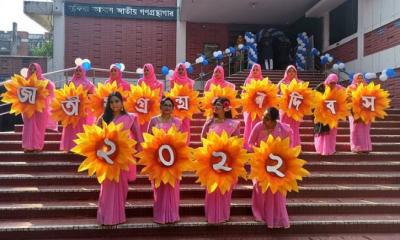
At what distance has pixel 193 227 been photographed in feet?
16.8

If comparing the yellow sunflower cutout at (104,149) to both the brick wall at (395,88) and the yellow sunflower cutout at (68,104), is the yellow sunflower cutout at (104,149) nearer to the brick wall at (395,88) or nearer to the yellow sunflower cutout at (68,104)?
the yellow sunflower cutout at (68,104)

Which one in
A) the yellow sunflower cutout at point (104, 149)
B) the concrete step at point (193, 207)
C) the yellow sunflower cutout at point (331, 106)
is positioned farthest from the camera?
the yellow sunflower cutout at point (331, 106)

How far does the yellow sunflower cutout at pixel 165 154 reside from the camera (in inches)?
188

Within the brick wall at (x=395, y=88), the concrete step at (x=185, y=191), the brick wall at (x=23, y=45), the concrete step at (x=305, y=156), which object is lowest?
the concrete step at (x=185, y=191)

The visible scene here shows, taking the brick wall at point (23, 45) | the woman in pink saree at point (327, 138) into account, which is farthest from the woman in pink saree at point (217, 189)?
the brick wall at point (23, 45)

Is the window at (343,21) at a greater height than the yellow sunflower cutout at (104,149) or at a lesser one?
greater

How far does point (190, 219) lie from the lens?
17.6ft

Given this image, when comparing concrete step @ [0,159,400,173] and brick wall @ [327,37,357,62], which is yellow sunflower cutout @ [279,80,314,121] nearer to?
concrete step @ [0,159,400,173]

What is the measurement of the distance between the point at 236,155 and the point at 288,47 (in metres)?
12.5

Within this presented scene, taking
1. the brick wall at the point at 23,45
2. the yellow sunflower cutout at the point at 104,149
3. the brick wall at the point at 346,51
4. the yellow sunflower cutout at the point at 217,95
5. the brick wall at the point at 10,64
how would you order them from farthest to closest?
the brick wall at the point at 23,45, the brick wall at the point at 10,64, the brick wall at the point at 346,51, the yellow sunflower cutout at the point at 217,95, the yellow sunflower cutout at the point at 104,149

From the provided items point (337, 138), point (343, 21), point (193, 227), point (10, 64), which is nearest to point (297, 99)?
point (337, 138)

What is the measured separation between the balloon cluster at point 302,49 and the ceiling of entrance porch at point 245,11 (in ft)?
3.16

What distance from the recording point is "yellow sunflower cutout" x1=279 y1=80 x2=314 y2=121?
22.6 ft

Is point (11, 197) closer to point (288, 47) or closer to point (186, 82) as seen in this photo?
point (186, 82)
